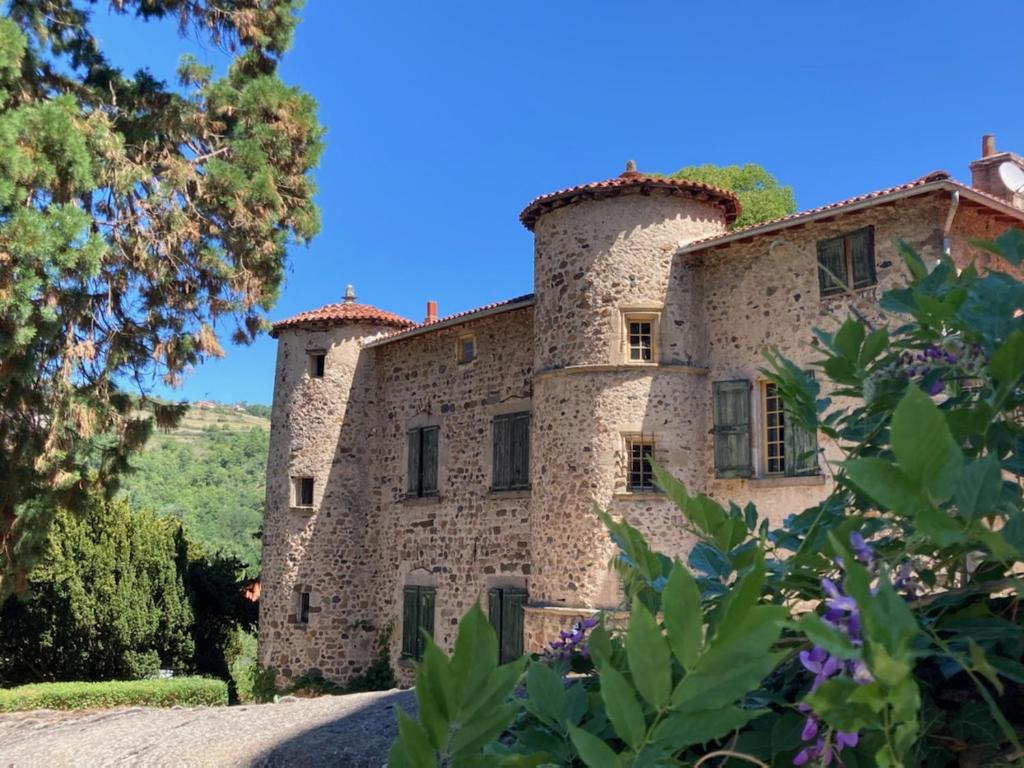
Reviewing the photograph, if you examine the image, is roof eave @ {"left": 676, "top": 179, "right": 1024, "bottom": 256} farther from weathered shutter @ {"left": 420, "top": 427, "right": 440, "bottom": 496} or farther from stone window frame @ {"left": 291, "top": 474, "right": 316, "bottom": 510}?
stone window frame @ {"left": 291, "top": 474, "right": 316, "bottom": 510}

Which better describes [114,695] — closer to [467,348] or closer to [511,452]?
[511,452]

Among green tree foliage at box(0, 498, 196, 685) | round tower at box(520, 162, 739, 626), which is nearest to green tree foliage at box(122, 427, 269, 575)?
green tree foliage at box(0, 498, 196, 685)

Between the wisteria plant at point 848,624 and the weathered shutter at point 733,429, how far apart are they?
1122cm

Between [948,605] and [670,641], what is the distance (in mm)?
388

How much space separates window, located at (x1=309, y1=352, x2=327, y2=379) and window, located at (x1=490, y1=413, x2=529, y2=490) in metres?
4.56

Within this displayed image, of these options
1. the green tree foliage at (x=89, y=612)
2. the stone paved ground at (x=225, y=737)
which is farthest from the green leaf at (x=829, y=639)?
the green tree foliage at (x=89, y=612)

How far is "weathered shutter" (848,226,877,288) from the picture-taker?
11.4 meters

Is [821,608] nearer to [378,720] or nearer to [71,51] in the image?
[378,720]

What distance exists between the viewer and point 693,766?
925 millimetres

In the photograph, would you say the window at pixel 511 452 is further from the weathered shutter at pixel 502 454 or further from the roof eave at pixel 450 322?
the roof eave at pixel 450 322

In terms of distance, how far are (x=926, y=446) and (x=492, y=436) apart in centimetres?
1485

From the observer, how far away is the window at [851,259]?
11.4 metres

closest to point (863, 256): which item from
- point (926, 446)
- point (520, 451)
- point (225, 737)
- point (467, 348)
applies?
point (520, 451)

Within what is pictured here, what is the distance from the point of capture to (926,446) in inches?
29.7
